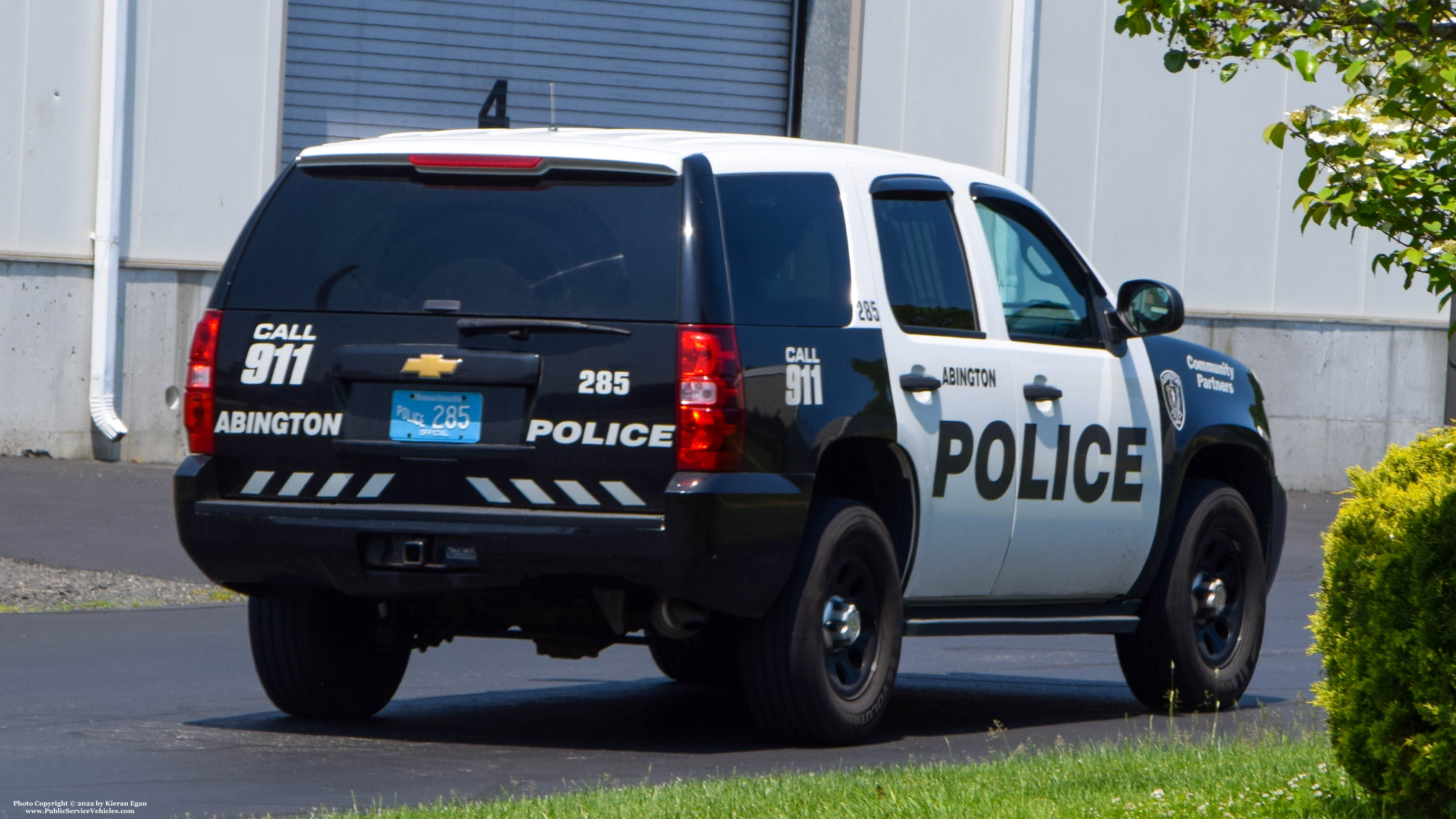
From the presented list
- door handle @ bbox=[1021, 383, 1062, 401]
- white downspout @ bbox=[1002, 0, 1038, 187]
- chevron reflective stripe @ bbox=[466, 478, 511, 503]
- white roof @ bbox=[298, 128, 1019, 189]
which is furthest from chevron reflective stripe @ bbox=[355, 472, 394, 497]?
white downspout @ bbox=[1002, 0, 1038, 187]

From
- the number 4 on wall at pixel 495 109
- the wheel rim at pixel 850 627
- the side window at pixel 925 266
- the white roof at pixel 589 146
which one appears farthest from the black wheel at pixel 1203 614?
the number 4 on wall at pixel 495 109

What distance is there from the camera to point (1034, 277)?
822 cm

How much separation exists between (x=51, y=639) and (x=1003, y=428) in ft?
14.7

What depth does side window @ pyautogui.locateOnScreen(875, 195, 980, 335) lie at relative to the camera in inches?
295

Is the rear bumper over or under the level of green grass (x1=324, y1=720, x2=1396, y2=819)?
over

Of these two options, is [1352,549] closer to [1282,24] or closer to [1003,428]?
[1282,24]

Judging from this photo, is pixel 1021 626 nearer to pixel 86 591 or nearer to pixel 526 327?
pixel 526 327

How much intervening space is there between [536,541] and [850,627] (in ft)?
3.75

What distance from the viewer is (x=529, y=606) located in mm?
7070

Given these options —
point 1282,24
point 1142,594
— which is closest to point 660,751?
point 1142,594

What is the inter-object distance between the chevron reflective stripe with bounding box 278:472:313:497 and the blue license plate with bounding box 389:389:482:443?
33cm

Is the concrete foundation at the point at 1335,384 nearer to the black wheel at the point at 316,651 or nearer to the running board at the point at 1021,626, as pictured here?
the running board at the point at 1021,626

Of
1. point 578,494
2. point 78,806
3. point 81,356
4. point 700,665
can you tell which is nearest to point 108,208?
point 81,356

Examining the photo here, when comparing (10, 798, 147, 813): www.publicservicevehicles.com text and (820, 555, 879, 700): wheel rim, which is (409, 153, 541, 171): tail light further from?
(10, 798, 147, 813): www.publicservicevehicles.com text
